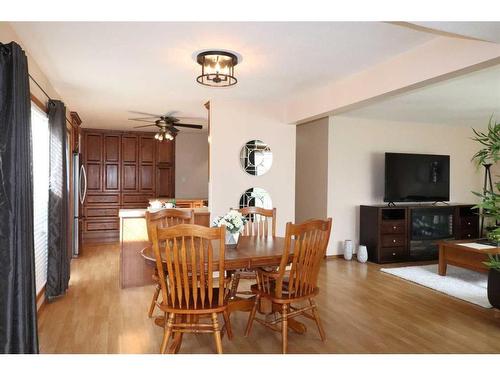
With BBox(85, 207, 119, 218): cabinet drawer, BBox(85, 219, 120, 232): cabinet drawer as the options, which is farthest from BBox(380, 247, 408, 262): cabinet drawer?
BBox(85, 207, 119, 218): cabinet drawer

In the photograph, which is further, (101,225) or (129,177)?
(129,177)

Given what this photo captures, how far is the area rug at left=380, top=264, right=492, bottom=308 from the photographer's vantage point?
4006 mm

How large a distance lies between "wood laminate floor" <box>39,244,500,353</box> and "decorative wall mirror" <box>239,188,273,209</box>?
1.33m

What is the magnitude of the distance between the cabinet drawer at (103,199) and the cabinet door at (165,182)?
0.86 metres

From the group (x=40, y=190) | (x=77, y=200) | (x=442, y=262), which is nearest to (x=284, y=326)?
(x=40, y=190)

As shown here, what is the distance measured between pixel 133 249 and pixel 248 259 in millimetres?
2315

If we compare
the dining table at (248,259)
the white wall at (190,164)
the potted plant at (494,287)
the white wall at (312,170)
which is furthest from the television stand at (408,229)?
the white wall at (190,164)

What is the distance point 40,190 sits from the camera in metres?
3.79

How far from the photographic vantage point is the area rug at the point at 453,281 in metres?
4.01

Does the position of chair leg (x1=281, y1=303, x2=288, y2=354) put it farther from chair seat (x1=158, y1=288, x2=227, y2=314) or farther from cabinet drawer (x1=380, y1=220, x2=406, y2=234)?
cabinet drawer (x1=380, y1=220, x2=406, y2=234)

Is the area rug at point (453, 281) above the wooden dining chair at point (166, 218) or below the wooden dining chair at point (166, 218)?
below

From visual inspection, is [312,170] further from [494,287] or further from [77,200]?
[77,200]

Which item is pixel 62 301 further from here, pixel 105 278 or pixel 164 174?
pixel 164 174

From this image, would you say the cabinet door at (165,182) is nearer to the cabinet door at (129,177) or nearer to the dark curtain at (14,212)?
the cabinet door at (129,177)
